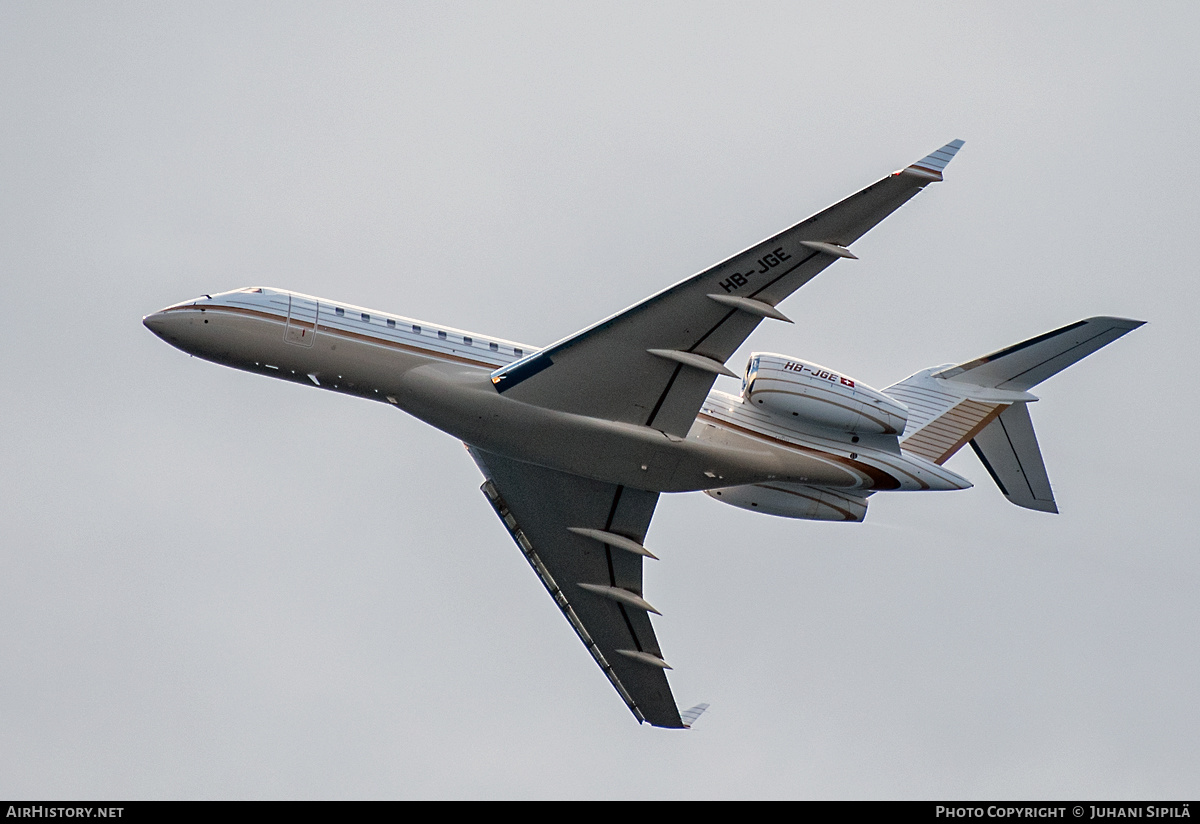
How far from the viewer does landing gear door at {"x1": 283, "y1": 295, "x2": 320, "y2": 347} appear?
23719 millimetres

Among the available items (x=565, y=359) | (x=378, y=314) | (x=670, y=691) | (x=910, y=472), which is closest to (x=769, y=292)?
(x=565, y=359)

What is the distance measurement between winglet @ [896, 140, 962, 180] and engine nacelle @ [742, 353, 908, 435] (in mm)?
5554

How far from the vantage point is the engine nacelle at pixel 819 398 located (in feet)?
79.4

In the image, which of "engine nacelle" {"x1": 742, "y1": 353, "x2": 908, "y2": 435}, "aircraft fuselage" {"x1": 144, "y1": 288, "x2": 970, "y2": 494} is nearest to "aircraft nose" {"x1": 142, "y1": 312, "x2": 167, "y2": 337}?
"aircraft fuselage" {"x1": 144, "y1": 288, "x2": 970, "y2": 494}

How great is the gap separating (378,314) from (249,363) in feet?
8.88

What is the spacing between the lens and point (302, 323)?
2378cm

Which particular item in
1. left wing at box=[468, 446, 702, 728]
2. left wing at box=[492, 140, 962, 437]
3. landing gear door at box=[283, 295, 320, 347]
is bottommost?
left wing at box=[468, 446, 702, 728]

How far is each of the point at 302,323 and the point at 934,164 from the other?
12.1 meters

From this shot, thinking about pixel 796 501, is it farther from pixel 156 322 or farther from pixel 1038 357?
pixel 156 322

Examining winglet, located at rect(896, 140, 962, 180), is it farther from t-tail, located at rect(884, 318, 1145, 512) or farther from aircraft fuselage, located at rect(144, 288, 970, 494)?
t-tail, located at rect(884, 318, 1145, 512)

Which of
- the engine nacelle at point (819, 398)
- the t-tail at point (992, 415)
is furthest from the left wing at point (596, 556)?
the t-tail at point (992, 415)

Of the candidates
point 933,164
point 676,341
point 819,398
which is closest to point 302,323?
point 676,341

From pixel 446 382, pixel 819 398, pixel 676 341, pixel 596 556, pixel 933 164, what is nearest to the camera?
pixel 933 164

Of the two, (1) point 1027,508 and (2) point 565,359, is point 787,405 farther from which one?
(1) point 1027,508
